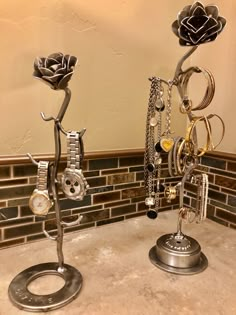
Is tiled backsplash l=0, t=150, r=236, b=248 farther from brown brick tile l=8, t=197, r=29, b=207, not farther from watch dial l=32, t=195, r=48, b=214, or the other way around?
watch dial l=32, t=195, r=48, b=214

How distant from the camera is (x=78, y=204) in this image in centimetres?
83

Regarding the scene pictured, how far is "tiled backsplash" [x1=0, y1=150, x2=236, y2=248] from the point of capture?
0.72 metres

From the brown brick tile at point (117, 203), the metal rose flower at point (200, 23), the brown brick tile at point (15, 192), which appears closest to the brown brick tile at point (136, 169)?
the brown brick tile at point (117, 203)

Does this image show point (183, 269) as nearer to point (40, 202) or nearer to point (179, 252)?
point (179, 252)

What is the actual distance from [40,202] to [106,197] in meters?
0.32

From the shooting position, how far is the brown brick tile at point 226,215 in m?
0.87

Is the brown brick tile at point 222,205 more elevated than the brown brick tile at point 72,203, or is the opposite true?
the brown brick tile at point 72,203

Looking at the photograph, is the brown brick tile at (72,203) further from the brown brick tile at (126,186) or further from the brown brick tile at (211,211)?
the brown brick tile at (211,211)

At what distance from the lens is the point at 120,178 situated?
89 cm

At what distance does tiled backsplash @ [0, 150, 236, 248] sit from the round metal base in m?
0.16

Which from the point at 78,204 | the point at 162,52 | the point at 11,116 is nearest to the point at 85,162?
the point at 78,204

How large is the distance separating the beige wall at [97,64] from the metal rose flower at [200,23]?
30cm

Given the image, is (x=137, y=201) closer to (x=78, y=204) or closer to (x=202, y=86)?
(x=78, y=204)

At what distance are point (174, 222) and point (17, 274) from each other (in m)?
0.52
